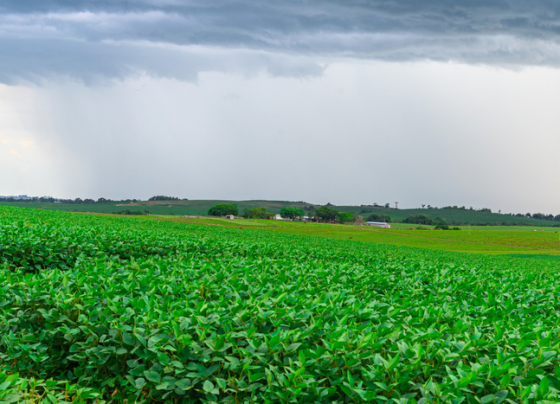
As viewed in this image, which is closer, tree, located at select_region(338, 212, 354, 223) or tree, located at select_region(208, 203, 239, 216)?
tree, located at select_region(208, 203, 239, 216)

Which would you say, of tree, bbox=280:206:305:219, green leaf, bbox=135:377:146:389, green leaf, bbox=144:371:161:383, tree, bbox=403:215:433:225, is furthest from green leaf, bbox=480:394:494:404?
tree, bbox=403:215:433:225

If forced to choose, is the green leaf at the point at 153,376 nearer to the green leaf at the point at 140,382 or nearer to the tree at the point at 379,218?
the green leaf at the point at 140,382

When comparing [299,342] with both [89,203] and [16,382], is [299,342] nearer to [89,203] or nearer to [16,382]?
[16,382]

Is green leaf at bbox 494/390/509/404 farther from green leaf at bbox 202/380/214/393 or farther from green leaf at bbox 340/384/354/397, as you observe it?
green leaf at bbox 202/380/214/393

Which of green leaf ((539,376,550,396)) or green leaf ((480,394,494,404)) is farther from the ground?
green leaf ((539,376,550,396))

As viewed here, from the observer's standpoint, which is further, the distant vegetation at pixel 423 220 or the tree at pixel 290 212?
the distant vegetation at pixel 423 220

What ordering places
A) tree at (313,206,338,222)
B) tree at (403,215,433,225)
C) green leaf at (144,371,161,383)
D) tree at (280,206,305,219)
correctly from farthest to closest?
tree at (403,215,433,225) < tree at (280,206,305,219) < tree at (313,206,338,222) < green leaf at (144,371,161,383)

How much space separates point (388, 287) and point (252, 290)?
10.6ft

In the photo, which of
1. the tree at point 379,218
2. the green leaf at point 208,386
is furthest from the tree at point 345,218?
the green leaf at point 208,386

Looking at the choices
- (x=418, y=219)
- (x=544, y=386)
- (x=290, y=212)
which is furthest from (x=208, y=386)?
(x=418, y=219)

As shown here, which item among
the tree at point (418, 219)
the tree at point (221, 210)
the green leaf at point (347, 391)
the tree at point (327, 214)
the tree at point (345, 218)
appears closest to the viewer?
the green leaf at point (347, 391)

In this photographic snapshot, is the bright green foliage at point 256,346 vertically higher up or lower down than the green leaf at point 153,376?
higher up

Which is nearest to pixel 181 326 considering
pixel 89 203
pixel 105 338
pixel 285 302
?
pixel 105 338

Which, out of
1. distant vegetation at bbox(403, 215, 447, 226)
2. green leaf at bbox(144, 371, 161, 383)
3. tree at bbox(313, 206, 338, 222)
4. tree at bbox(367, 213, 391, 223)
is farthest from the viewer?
tree at bbox(367, 213, 391, 223)
